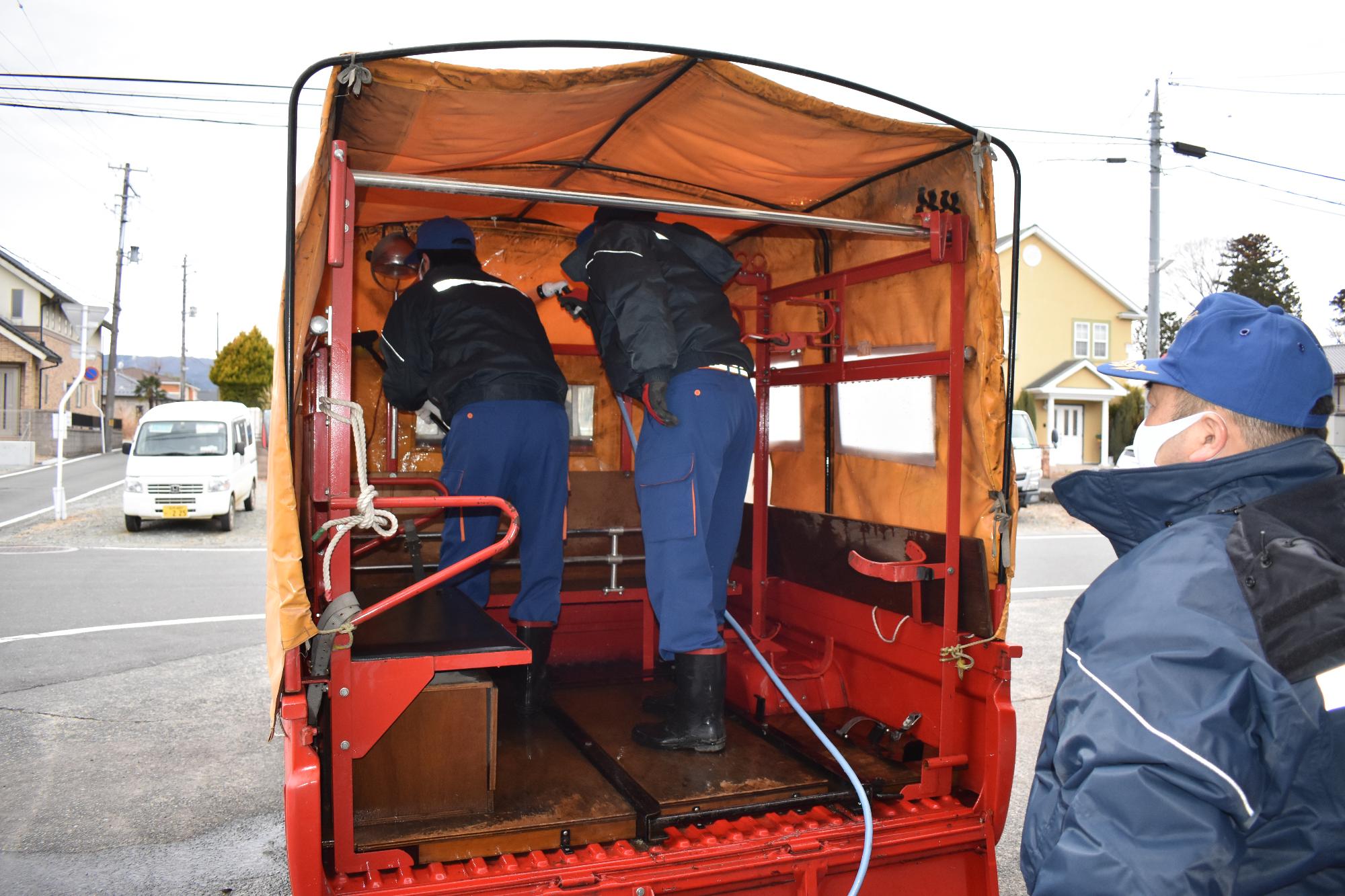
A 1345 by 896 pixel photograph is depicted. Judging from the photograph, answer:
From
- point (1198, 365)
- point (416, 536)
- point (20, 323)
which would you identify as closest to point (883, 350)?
point (416, 536)

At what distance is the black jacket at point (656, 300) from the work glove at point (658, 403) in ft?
0.08

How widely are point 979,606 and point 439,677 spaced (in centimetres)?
186

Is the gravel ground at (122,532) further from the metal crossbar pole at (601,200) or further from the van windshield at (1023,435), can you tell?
the van windshield at (1023,435)

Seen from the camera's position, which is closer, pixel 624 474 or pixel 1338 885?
pixel 1338 885

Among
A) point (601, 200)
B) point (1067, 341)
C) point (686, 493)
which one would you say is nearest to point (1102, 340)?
point (1067, 341)

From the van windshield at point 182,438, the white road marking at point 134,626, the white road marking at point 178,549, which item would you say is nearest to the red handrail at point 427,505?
the white road marking at point 134,626

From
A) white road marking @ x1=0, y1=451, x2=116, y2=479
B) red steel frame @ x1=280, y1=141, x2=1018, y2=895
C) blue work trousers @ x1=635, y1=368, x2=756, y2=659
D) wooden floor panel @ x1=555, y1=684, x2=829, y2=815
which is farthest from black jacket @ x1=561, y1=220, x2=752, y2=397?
white road marking @ x1=0, y1=451, x2=116, y2=479

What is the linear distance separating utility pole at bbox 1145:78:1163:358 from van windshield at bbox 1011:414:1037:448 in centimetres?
292

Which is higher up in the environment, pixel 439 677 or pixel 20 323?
pixel 20 323

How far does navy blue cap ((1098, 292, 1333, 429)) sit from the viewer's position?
1.61 metres

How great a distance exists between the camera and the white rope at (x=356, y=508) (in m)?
2.71

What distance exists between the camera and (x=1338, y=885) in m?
1.46

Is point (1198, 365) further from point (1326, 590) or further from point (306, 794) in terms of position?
point (306, 794)

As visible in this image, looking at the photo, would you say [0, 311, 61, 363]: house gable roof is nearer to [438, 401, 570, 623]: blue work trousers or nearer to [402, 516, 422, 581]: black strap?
[402, 516, 422, 581]: black strap
